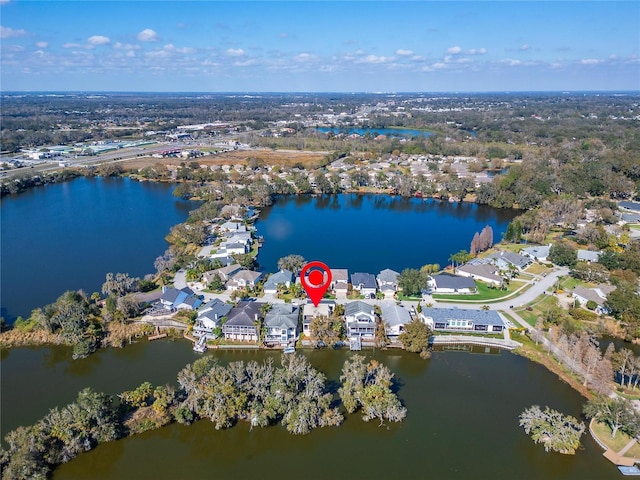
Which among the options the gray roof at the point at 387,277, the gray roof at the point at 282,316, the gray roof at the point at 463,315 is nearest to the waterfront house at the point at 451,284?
the gray roof at the point at 387,277

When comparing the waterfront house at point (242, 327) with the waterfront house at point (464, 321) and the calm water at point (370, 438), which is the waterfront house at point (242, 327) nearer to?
the calm water at point (370, 438)

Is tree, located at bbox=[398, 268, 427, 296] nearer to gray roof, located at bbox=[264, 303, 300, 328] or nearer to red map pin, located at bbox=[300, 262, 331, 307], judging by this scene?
red map pin, located at bbox=[300, 262, 331, 307]

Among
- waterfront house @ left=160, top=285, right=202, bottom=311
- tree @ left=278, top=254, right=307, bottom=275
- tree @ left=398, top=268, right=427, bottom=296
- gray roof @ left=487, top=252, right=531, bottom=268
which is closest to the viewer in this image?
waterfront house @ left=160, top=285, right=202, bottom=311

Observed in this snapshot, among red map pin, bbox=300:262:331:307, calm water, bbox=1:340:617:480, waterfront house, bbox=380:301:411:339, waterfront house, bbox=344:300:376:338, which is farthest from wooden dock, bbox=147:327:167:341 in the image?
waterfront house, bbox=380:301:411:339

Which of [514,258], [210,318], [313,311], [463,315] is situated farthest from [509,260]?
[210,318]

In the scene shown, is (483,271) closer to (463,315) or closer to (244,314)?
(463,315)
